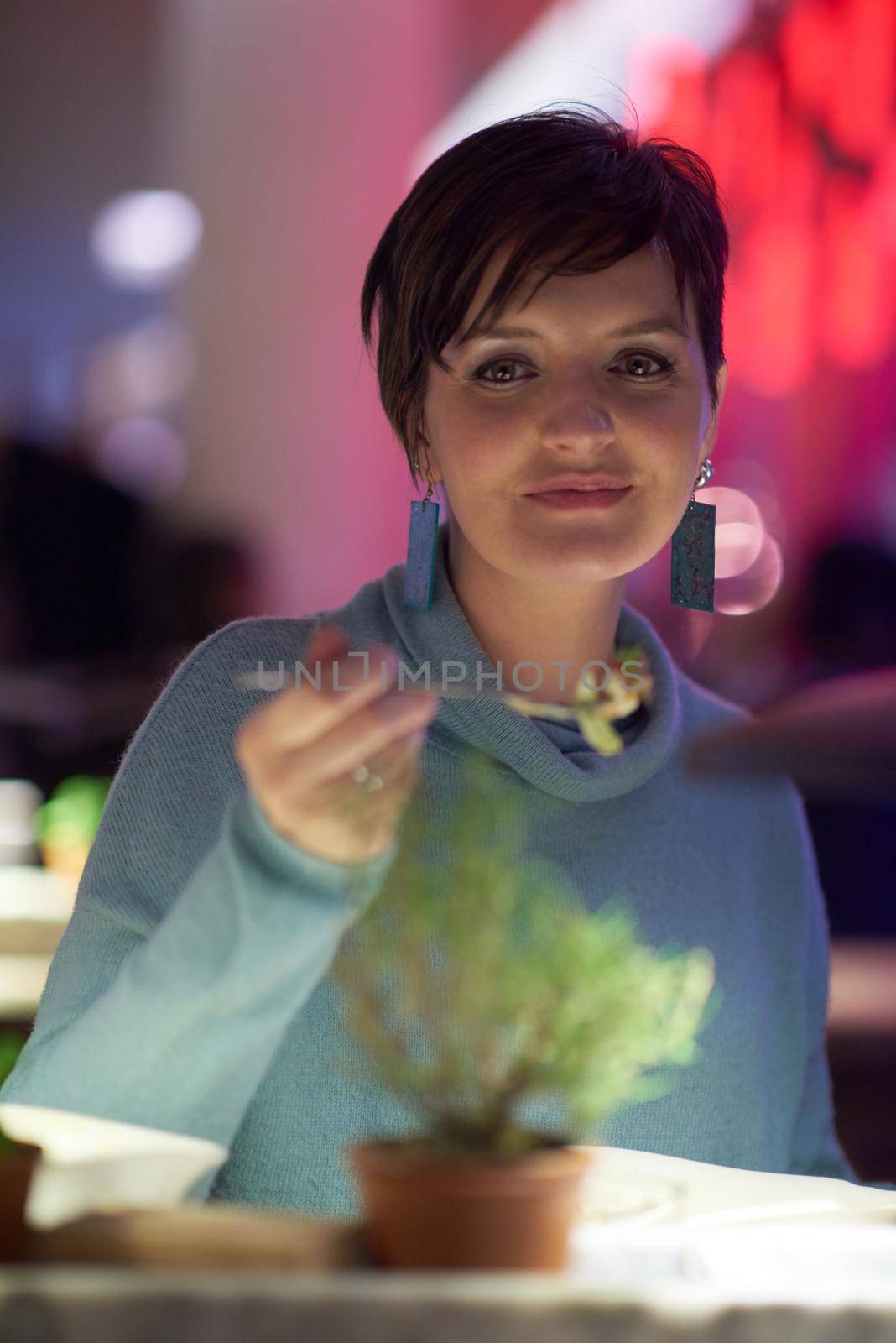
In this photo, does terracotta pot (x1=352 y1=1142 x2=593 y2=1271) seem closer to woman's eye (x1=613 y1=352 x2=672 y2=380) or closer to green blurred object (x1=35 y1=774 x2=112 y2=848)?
woman's eye (x1=613 y1=352 x2=672 y2=380)

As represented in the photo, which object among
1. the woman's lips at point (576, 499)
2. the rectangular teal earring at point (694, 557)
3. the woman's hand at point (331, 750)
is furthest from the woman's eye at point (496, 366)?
the woman's hand at point (331, 750)

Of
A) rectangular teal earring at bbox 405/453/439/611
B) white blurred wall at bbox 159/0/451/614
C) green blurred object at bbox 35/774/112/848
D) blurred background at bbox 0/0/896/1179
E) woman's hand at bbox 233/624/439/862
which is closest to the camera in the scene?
woman's hand at bbox 233/624/439/862

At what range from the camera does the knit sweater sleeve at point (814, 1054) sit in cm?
130

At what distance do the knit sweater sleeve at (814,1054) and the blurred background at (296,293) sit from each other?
7.82ft

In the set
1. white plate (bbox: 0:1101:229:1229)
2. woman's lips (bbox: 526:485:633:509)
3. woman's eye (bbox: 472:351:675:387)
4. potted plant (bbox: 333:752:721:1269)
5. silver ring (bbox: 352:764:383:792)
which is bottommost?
white plate (bbox: 0:1101:229:1229)

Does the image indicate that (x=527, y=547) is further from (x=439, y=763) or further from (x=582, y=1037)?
(x=582, y=1037)

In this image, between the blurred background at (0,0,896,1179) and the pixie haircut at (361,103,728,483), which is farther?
the blurred background at (0,0,896,1179)

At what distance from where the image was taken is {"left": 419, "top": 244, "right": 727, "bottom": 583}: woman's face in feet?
3.64

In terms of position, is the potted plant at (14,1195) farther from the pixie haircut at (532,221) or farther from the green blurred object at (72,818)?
the green blurred object at (72,818)

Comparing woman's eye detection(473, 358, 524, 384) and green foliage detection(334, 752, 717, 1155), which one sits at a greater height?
woman's eye detection(473, 358, 524, 384)

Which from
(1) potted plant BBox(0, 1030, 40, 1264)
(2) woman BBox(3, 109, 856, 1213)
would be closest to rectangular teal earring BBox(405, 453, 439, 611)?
(2) woman BBox(3, 109, 856, 1213)

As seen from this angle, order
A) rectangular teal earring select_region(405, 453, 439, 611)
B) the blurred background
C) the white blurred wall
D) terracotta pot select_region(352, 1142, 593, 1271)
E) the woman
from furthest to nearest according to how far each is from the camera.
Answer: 1. the white blurred wall
2. the blurred background
3. rectangular teal earring select_region(405, 453, 439, 611)
4. the woman
5. terracotta pot select_region(352, 1142, 593, 1271)

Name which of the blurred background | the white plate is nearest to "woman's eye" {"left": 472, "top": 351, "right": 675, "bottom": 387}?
the white plate

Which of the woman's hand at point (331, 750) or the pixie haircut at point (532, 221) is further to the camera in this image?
the pixie haircut at point (532, 221)
